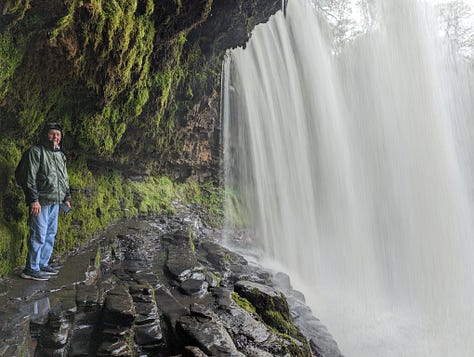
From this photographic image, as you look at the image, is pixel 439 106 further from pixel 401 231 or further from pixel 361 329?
pixel 361 329

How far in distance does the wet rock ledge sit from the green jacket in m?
1.01

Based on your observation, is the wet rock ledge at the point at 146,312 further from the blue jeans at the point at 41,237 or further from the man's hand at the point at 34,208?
the man's hand at the point at 34,208

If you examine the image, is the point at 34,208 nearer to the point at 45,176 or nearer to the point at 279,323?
the point at 45,176

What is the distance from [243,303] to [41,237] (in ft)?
8.75

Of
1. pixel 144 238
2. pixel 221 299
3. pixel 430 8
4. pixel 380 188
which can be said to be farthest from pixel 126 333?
pixel 430 8

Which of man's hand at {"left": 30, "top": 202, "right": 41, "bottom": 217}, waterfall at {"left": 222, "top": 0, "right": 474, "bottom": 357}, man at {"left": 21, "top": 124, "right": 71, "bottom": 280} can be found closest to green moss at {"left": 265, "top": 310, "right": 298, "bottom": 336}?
man at {"left": 21, "top": 124, "right": 71, "bottom": 280}

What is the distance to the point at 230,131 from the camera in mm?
12695

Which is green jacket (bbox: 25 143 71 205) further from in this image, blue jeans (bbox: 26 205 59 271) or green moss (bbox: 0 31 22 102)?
green moss (bbox: 0 31 22 102)

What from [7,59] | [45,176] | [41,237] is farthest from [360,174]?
[7,59]

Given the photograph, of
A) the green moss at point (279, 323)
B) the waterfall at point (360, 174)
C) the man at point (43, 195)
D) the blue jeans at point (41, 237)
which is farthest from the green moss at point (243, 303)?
the waterfall at point (360, 174)

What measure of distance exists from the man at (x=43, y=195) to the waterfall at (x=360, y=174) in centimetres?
601

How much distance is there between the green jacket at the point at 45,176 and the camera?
14.2 ft

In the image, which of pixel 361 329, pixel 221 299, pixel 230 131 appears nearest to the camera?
pixel 221 299

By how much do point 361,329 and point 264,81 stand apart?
845 cm
